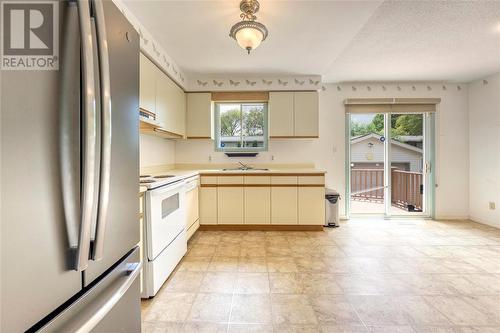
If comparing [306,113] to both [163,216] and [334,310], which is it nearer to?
[163,216]

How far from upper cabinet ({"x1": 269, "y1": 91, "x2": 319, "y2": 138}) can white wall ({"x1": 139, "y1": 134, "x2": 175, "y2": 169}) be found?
1.67 m

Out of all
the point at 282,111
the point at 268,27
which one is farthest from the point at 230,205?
the point at 268,27

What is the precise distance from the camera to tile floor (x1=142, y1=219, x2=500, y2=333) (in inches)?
61.9

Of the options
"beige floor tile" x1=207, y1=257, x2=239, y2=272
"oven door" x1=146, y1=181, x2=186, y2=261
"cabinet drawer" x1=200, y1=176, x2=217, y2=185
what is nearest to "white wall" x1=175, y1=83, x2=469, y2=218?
"cabinet drawer" x1=200, y1=176, x2=217, y2=185

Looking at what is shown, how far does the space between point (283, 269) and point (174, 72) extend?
2.77 metres

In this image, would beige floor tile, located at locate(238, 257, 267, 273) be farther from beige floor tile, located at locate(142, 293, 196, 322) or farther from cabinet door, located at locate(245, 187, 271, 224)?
cabinet door, located at locate(245, 187, 271, 224)

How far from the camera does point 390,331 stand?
1482 mm

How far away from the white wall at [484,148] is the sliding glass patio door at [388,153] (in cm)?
64

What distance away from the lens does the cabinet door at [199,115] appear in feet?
12.5

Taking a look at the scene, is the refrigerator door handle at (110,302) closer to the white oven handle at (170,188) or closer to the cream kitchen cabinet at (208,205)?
the white oven handle at (170,188)

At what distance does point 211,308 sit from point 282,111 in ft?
9.61

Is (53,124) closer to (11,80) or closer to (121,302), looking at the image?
(11,80)

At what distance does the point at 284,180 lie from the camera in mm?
3506

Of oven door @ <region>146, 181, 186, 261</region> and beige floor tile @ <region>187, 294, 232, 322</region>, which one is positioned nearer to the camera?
beige floor tile @ <region>187, 294, 232, 322</region>
